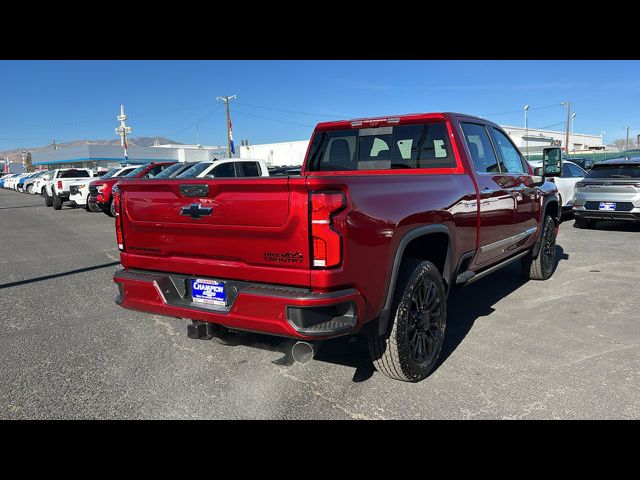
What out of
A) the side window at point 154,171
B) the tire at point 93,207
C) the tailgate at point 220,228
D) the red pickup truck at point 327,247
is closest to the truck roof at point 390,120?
the red pickup truck at point 327,247

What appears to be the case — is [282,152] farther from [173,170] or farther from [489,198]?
[489,198]

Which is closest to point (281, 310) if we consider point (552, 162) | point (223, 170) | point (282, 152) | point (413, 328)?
point (413, 328)

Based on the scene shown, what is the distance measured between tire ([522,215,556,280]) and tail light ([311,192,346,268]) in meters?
4.23

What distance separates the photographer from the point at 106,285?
6438 mm

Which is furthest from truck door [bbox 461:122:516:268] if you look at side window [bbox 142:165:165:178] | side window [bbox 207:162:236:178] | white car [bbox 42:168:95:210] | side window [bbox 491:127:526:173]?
white car [bbox 42:168:95:210]

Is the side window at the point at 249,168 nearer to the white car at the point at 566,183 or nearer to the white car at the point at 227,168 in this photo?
the white car at the point at 227,168

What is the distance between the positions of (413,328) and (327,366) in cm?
77

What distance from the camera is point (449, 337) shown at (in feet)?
14.2

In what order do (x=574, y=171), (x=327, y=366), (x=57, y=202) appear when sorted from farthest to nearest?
(x=57, y=202) → (x=574, y=171) → (x=327, y=366)
